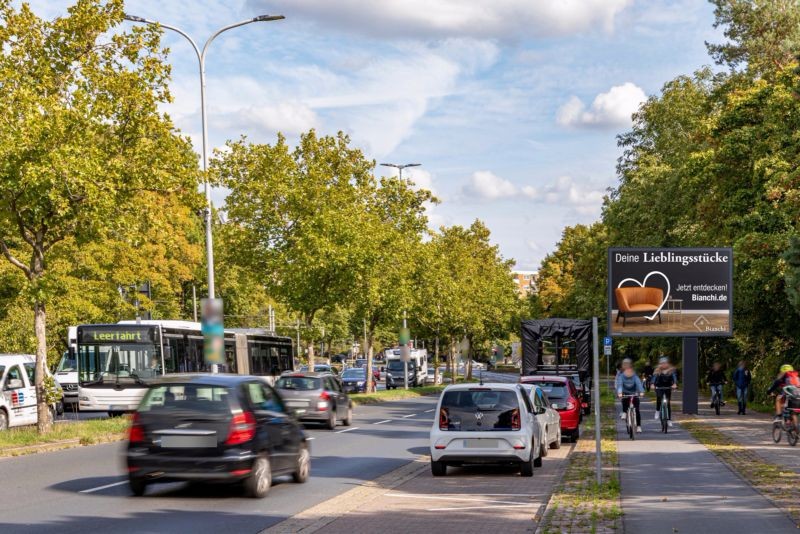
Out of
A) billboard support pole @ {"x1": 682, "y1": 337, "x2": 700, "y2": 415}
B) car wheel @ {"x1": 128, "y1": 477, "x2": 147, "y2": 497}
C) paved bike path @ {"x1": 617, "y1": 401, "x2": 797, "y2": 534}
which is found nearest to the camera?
paved bike path @ {"x1": 617, "y1": 401, "x2": 797, "y2": 534}

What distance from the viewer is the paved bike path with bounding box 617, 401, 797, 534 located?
1080cm

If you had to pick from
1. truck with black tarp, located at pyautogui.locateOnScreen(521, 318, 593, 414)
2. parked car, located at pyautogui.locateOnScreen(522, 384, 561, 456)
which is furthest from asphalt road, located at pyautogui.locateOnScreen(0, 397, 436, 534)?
truck with black tarp, located at pyautogui.locateOnScreen(521, 318, 593, 414)

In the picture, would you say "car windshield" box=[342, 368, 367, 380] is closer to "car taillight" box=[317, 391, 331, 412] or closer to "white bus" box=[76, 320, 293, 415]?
"white bus" box=[76, 320, 293, 415]

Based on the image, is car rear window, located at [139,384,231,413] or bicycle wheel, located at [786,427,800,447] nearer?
car rear window, located at [139,384,231,413]

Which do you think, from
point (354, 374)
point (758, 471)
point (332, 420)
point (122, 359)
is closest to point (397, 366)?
point (354, 374)

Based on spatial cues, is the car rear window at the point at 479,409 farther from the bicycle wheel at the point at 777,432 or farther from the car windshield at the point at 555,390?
the bicycle wheel at the point at 777,432

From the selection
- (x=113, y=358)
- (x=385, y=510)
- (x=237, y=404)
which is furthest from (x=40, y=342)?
(x=385, y=510)

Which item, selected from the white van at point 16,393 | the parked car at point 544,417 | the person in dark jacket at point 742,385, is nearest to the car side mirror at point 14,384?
the white van at point 16,393

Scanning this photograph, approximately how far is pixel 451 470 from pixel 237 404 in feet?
17.8

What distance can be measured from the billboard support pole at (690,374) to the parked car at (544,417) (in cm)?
1251

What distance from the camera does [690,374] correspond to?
33375mm

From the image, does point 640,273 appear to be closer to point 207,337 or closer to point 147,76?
point 207,337

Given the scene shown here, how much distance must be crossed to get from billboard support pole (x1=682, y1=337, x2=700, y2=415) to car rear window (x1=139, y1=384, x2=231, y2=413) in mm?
22003

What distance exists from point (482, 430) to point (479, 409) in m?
0.34
